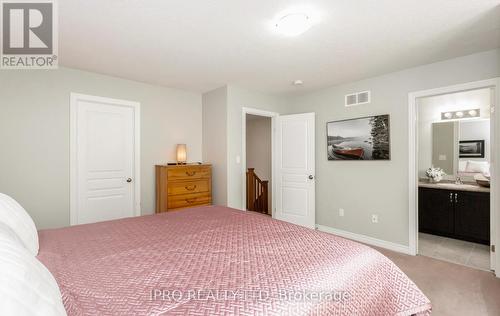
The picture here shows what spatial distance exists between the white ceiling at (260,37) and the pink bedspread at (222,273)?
1645 mm

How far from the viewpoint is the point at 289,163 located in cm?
428

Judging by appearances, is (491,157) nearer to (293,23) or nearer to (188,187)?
(293,23)

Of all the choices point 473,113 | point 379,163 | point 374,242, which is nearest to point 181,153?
point 379,163

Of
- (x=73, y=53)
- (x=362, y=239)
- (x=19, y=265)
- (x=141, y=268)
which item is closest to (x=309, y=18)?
(x=141, y=268)

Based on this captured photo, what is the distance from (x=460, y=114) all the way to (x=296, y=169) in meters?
2.76

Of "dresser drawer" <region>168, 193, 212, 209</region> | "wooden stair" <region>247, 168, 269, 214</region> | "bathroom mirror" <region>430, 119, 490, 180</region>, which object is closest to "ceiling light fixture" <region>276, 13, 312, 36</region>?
"dresser drawer" <region>168, 193, 212, 209</region>

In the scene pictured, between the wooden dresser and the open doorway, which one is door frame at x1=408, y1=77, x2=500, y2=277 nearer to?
the open doorway

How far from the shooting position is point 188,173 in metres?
3.61

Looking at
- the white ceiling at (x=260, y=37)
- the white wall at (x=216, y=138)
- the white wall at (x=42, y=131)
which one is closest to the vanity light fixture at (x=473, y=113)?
the white ceiling at (x=260, y=37)

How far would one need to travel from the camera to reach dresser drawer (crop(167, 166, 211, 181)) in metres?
3.46

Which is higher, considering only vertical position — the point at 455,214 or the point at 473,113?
the point at 473,113

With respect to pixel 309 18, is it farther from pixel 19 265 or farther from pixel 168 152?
pixel 168 152

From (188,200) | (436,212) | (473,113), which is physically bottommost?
(436,212)

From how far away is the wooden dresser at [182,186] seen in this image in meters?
3.43
